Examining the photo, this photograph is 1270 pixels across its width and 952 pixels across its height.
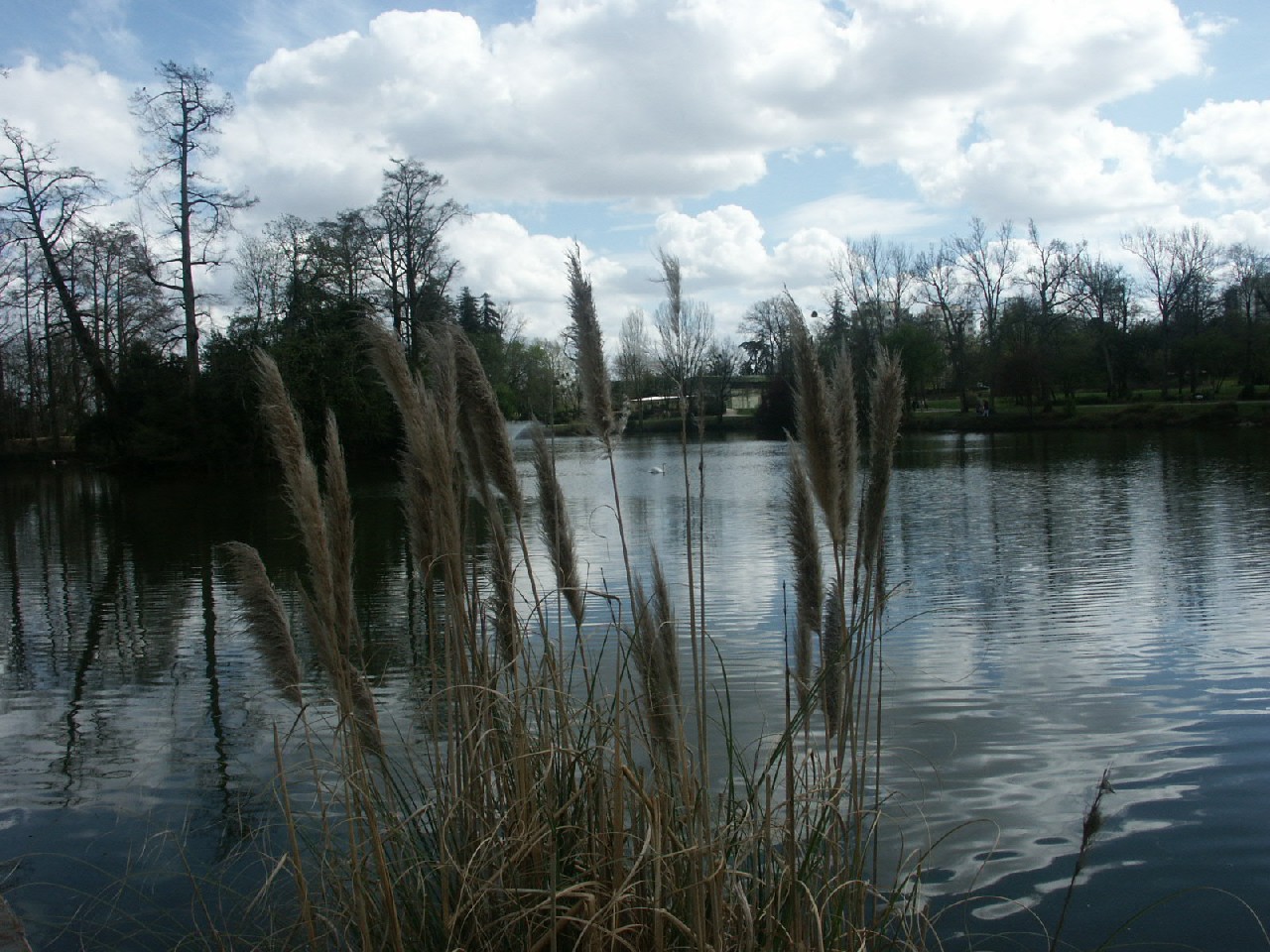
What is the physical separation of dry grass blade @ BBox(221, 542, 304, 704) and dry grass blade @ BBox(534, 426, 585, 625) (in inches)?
28.4

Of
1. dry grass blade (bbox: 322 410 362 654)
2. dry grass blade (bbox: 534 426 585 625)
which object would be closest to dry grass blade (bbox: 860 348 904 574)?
dry grass blade (bbox: 534 426 585 625)

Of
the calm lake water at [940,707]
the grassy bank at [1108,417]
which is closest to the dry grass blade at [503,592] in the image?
the calm lake water at [940,707]

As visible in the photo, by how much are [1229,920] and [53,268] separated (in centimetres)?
3543

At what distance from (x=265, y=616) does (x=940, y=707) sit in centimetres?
502

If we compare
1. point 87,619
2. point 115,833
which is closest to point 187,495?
point 87,619

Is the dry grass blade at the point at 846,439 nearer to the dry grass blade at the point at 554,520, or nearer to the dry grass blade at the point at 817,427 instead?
the dry grass blade at the point at 817,427

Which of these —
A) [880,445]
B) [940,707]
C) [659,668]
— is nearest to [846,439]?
[880,445]

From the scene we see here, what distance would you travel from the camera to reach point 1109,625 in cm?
858

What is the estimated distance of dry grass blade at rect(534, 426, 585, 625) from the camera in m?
2.73

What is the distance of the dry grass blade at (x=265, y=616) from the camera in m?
2.37

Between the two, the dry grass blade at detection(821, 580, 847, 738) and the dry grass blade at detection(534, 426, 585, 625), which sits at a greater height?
the dry grass blade at detection(534, 426, 585, 625)

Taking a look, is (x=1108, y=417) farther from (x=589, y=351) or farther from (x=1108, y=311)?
(x=589, y=351)

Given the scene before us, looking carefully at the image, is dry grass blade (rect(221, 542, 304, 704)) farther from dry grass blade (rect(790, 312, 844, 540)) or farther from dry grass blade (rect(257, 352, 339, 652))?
dry grass blade (rect(790, 312, 844, 540))

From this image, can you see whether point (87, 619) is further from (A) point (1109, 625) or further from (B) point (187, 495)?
(B) point (187, 495)
